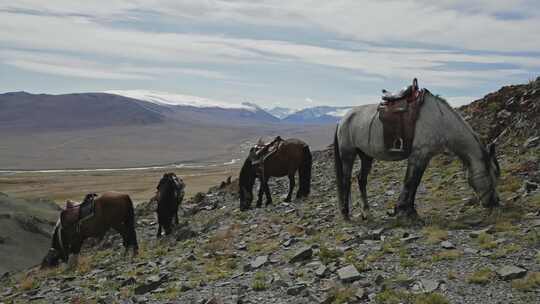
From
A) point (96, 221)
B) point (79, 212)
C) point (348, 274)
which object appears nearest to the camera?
point (348, 274)

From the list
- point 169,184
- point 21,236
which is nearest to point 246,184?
point 169,184

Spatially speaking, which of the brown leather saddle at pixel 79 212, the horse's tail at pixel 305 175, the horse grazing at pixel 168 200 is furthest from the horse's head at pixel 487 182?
the horse grazing at pixel 168 200

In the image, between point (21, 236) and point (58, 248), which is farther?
point (21, 236)

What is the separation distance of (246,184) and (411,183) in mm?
9057

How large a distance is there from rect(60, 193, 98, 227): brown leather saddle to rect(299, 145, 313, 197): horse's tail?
698cm

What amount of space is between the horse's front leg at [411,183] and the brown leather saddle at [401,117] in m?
0.33

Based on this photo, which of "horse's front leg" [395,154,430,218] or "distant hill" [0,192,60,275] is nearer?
"horse's front leg" [395,154,430,218]

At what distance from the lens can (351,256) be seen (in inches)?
345

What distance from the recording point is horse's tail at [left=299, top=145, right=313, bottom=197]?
56.8 ft

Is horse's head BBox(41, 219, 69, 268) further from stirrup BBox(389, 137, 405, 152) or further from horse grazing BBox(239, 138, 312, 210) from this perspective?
stirrup BBox(389, 137, 405, 152)

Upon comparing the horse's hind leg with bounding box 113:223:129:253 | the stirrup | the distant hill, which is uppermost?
the stirrup

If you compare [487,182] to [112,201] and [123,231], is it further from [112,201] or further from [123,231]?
[112,201]

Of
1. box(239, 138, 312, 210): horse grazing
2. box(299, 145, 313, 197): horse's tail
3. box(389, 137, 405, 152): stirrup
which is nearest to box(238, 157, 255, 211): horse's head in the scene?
box(239, 138, 312, 210): horse grazing

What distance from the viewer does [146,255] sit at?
1352 cm
